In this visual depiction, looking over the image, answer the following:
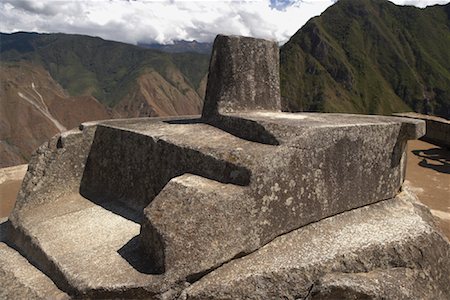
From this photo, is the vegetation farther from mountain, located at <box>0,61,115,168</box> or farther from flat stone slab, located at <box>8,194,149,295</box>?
flat stone slab, located at <box>8,194,149,295</box>

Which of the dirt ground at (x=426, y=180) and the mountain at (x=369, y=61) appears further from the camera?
the mountain at (x=369, y=61)

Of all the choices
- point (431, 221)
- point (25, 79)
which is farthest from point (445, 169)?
point (25, 79)

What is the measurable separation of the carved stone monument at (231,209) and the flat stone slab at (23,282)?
3cm

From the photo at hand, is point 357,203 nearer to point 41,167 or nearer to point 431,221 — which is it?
point 431,221

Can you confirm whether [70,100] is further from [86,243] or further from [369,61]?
[369,61]

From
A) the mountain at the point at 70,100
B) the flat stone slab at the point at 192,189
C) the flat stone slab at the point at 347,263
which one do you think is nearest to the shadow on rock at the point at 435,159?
the flat stone slab at the point at 192,189

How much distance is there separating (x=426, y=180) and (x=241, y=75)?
9.84 m

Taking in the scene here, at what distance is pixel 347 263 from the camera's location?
19.4 feet

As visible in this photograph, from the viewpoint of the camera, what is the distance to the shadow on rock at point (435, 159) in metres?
16.3

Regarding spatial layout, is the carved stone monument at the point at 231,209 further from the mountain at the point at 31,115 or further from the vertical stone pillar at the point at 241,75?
the mountain at the point at 31,115

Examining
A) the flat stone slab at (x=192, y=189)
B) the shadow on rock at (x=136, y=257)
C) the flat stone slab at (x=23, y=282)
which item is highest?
the flat stone slab at (x=192, y=189)

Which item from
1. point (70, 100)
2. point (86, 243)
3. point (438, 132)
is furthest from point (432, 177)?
point (70, 100)

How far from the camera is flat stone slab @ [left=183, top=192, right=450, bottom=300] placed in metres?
5.43

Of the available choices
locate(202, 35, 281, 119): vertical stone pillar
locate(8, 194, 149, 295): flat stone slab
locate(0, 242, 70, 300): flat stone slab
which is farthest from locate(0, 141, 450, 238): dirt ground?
locate(202, 35, 281, 119): vertical stone pillar
